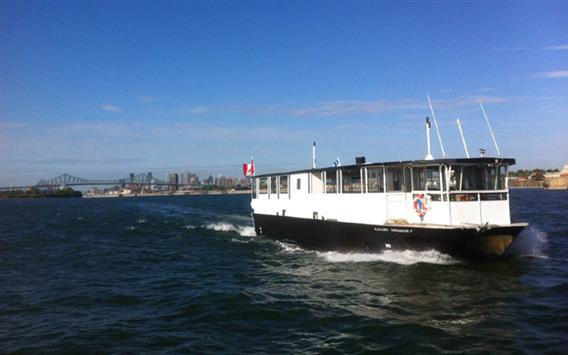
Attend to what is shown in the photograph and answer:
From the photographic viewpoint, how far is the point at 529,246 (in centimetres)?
2244

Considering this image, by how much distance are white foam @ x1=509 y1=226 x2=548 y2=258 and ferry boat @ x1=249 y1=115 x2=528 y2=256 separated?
12.8ft

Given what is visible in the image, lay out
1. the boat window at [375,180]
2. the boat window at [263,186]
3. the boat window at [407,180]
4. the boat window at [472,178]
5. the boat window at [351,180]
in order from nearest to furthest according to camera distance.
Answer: the boat window at [472,178] < the boat window at [407,180] < the boat window at [375,180] < the boat window at [351,180] < the boat window at [263,186]

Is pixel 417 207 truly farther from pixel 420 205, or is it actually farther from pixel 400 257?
pixel 400 257

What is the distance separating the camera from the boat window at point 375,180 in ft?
67.2

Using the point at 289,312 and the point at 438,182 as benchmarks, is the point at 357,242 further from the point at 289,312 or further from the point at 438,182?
the point at 289,312

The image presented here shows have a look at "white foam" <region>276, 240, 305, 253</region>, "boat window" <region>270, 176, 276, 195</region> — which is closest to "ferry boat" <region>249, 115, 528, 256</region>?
"white foam" <region>276, 240, 305, 253</region>

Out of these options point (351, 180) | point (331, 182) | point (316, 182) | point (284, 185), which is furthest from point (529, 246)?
point (284, 185)

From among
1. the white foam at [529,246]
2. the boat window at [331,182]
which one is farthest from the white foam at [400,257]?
the white foam at [529,246]

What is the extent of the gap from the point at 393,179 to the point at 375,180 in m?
0.91

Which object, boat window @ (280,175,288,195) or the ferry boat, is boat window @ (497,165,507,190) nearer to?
the ferry boat

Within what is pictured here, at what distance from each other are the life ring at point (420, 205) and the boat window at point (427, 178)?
17.2 inches

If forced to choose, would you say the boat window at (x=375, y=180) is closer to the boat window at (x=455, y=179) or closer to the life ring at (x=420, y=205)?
the life ring at (x=420, y=205)

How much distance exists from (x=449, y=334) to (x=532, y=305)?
12.8 ft

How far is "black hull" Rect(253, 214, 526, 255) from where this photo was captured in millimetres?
17312
